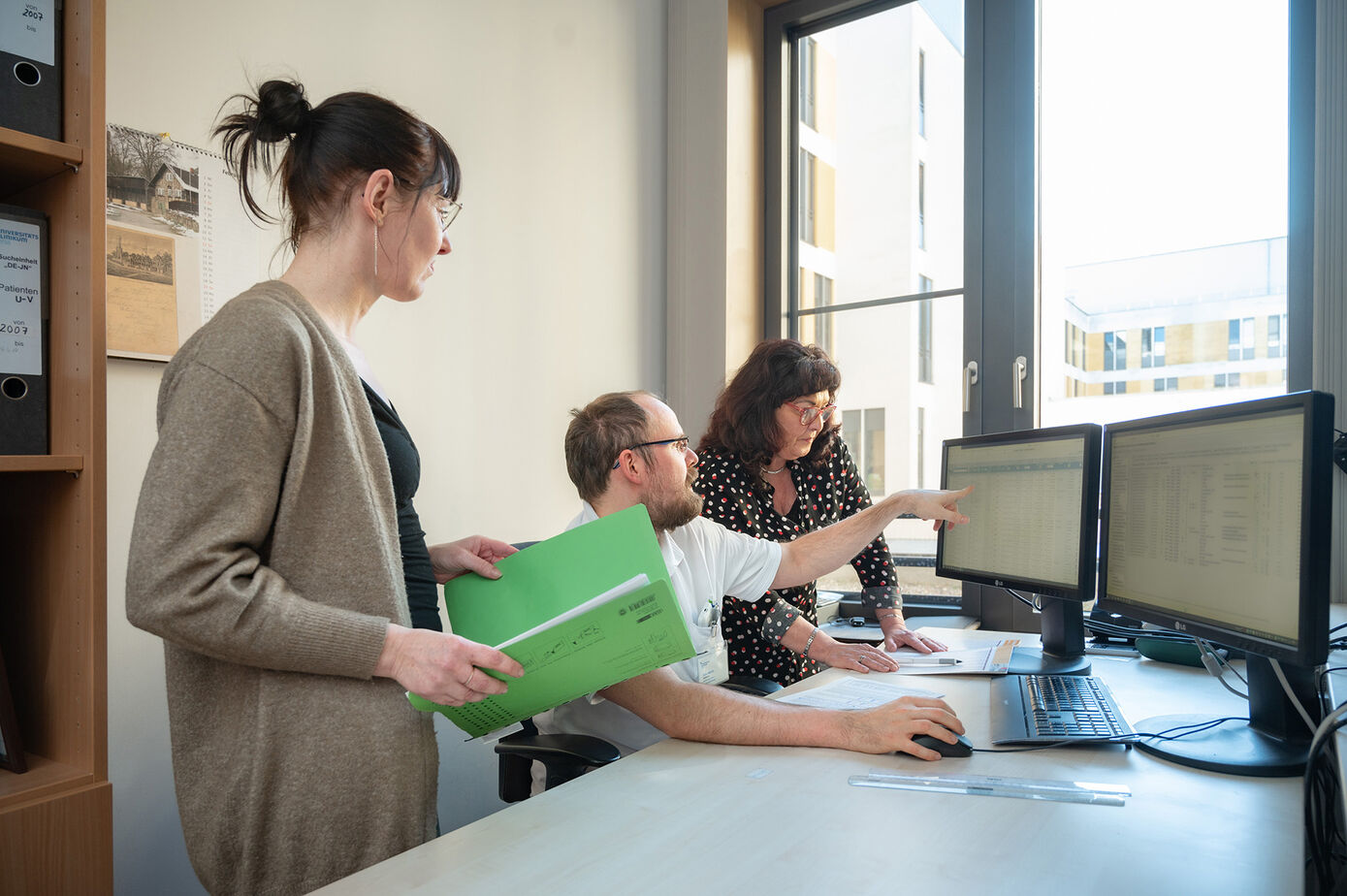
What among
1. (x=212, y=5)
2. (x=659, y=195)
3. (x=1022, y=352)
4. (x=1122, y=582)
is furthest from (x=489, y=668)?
(x=659, y=195)

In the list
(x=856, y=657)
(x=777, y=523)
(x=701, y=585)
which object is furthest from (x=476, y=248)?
(x=856, y=657)

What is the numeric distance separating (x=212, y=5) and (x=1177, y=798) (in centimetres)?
227

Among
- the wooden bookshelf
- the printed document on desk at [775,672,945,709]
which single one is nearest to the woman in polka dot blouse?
the printed document on desk at [775,672,945,709]

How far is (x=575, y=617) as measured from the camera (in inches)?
37.1

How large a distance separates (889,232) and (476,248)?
1.47 m

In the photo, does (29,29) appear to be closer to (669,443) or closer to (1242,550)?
(669,443)

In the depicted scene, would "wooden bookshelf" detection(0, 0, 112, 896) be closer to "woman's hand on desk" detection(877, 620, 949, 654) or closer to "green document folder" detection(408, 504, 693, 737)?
"green document folder" detection(408, 504, 693, 737)

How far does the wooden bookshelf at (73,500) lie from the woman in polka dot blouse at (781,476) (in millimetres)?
1337

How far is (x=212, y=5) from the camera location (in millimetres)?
1913

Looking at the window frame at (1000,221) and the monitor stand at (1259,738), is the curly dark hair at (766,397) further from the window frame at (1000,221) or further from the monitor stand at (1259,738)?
the monitor stand at (1259,738)

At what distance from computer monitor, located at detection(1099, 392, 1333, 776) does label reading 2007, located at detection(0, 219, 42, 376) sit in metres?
1.62

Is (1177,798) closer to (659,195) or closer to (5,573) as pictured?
(5,573)

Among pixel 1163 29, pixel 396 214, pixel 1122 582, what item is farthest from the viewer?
pixel 1163 29

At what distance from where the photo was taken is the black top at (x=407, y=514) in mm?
1221
